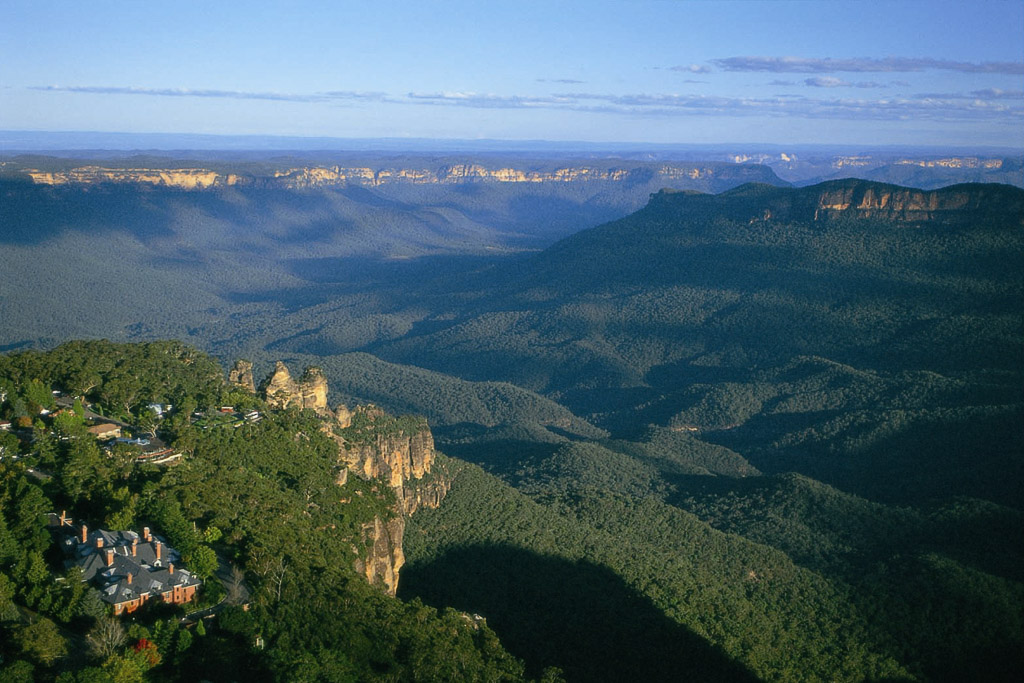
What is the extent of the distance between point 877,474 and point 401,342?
68.6 m

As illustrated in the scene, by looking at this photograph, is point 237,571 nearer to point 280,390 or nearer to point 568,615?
point 568,615

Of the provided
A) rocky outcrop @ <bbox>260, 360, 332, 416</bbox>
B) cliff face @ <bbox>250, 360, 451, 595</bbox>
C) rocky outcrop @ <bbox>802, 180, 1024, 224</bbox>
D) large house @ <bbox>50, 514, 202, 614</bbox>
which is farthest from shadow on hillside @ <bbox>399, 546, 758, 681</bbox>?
rocky outcrop @ <bbox>802, 180, 1024, 224</bbox>

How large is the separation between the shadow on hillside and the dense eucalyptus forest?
0.43 ft

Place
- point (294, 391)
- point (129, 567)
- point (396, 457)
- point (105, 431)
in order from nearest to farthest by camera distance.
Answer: point (129, 567) < point (105, 431) < point (396, 457) < point (294, 391)

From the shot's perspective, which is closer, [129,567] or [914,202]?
[129,567]

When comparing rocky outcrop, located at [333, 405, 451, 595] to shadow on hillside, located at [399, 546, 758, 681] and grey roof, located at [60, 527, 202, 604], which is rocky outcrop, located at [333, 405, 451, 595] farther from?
grey roof, located at [60, 527, 202, 604]

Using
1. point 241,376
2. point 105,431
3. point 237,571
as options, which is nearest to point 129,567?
point 237,571

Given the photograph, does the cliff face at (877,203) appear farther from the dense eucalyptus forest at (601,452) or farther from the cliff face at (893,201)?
the dense eucalyptus forest at (601,452)

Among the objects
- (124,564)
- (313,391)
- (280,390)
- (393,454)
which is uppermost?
(124,564)

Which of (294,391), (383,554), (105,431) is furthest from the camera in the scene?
(294,391)

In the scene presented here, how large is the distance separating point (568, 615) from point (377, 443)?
506 inches

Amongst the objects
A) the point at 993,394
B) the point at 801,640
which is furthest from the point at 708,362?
the point at 801,640

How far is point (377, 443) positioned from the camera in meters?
47.8

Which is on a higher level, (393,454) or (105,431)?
(105,431)
